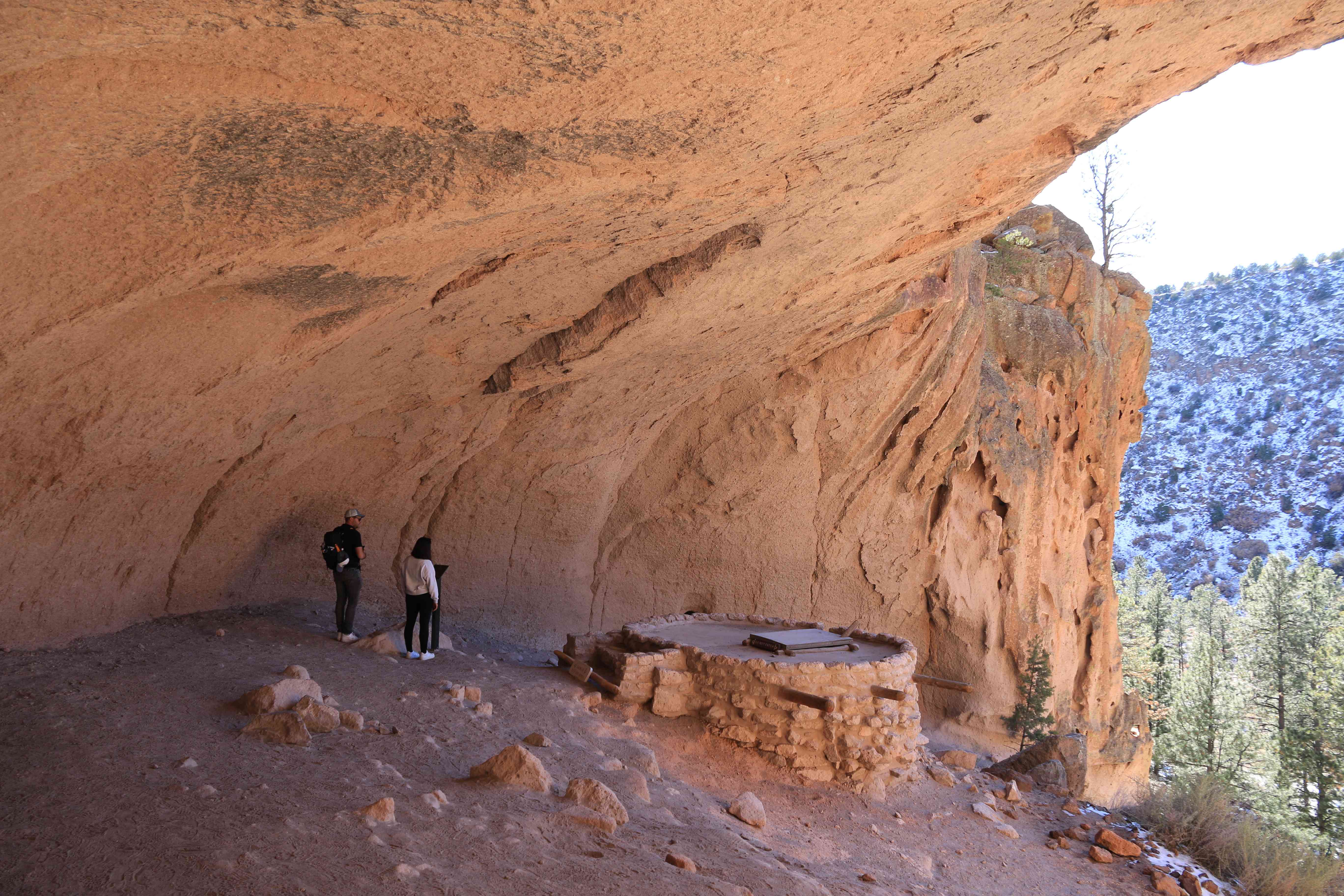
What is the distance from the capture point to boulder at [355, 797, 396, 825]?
321 cm

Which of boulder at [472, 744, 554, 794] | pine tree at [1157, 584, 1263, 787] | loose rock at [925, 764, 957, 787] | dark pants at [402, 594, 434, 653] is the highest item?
dark pants at [402, 594, 434, 653]

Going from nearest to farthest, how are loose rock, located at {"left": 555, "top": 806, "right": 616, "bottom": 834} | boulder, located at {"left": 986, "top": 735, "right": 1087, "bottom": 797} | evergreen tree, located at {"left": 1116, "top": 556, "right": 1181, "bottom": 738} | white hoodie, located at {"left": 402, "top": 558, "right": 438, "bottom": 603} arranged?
loose rock, located at {"left": 555, "top": 806, "right": 616, "bottom": 834} → white hoodie, located at {"left": 402, "top": 558, "right": 438, "bottom": 603} → boulder, located at {"left": 986, "top": 735, "right": 1087, "bottom": 797} → evergreen tree, located at {"left": 1116, "top": 556, "right": 1181, "bottom": 738}

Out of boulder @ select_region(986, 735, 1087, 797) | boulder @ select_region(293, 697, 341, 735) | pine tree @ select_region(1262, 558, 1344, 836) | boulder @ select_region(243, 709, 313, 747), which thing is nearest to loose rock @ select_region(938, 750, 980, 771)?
boulder @ select_region(986, 735, 1087, 797)

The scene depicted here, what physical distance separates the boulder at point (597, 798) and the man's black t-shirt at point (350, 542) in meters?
3.58

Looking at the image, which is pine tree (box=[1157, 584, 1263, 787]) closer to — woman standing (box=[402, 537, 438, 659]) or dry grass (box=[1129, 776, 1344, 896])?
dry grass (box=[1129, 776, 1344, 896])

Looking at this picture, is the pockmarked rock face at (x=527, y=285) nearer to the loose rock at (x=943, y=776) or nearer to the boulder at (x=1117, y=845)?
the loose rock at (x=943, y=776)

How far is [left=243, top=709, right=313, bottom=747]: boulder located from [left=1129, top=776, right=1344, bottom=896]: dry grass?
20.9ft

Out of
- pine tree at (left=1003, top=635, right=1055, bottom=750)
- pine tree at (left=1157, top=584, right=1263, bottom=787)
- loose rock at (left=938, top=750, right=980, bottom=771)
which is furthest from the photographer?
pine tree at (left=1157, top=584, right=1263, bottom=787)

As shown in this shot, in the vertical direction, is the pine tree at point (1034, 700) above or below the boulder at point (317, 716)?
below

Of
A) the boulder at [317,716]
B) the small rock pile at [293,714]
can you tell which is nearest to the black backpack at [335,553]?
the small rock pile at [293,714]

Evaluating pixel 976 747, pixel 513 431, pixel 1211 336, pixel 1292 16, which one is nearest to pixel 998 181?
pixel 1292 16

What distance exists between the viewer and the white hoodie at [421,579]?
6590mm

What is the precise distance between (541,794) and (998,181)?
547 cm

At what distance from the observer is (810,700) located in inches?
231
